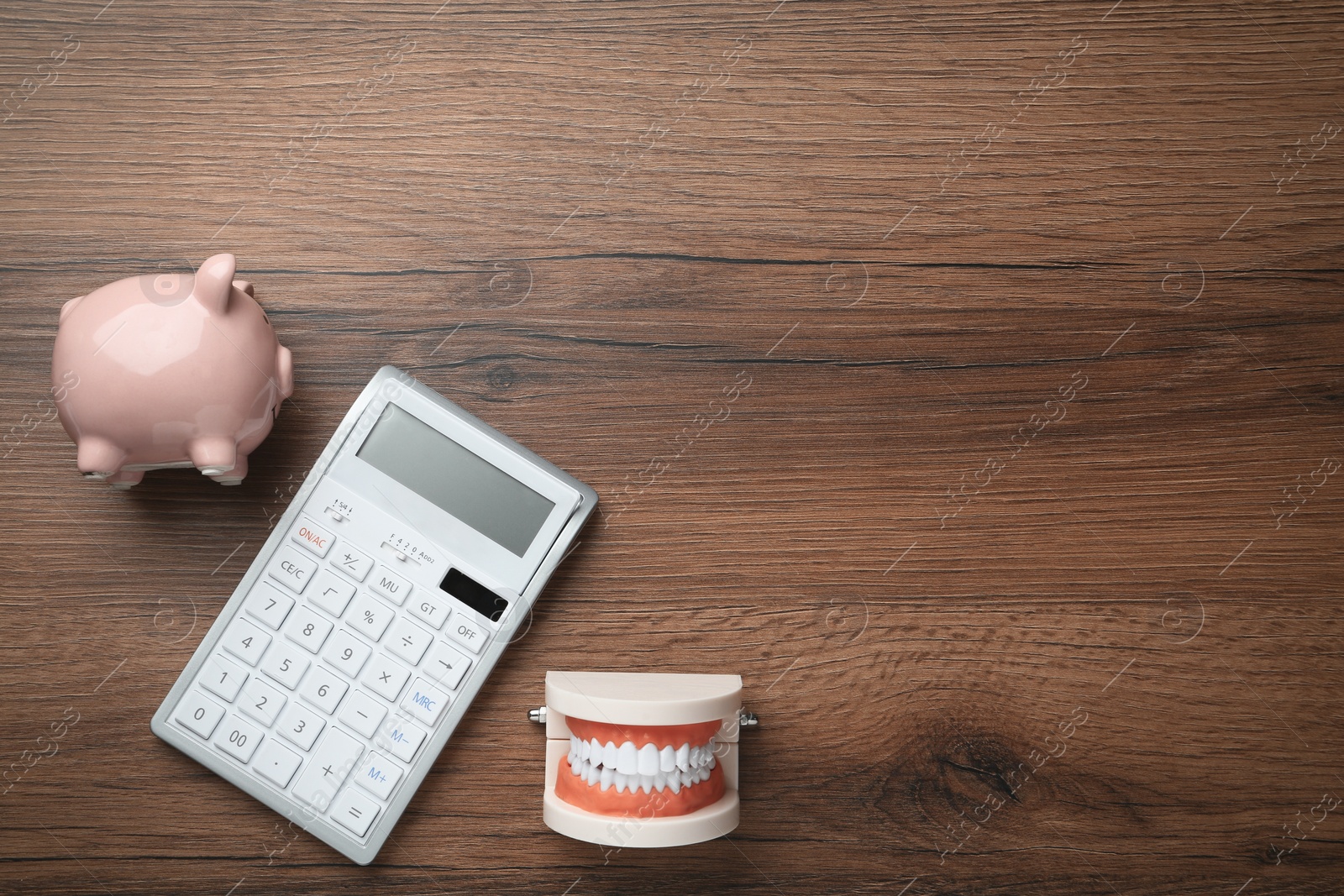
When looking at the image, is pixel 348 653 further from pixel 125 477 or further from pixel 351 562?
pixel 125 477

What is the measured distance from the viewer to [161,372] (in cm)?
59

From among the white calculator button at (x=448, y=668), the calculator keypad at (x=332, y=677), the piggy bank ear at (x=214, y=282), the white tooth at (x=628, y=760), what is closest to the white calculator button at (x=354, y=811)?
the calculator keypad at (x=332, y=677)

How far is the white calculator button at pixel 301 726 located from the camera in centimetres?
68

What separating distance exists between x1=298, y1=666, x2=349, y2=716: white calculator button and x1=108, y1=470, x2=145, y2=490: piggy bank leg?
0.20 metres

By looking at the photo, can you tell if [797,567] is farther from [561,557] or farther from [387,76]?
[387,76]

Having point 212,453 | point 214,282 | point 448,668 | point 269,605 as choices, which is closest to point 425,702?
point 448,668

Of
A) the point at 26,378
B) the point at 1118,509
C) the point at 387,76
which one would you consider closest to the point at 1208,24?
the point at 1118,509

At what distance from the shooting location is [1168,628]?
731mm

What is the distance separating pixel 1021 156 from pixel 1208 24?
0.21m

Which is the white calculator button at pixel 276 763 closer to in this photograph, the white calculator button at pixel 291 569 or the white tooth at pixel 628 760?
the white calculator button at pixel 291 569

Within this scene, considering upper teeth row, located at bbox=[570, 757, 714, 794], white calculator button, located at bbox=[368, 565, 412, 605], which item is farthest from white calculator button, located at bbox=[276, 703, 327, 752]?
upper teeth row, located at bbox=[570, 757, 714, 794]

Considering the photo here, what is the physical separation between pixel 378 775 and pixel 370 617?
0.12m

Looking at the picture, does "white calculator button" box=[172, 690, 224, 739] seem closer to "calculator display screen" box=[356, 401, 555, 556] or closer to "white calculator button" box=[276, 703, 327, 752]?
"white calculator button" box=[276, 703, 327, 752]

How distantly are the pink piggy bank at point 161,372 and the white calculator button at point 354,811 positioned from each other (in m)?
0.28
